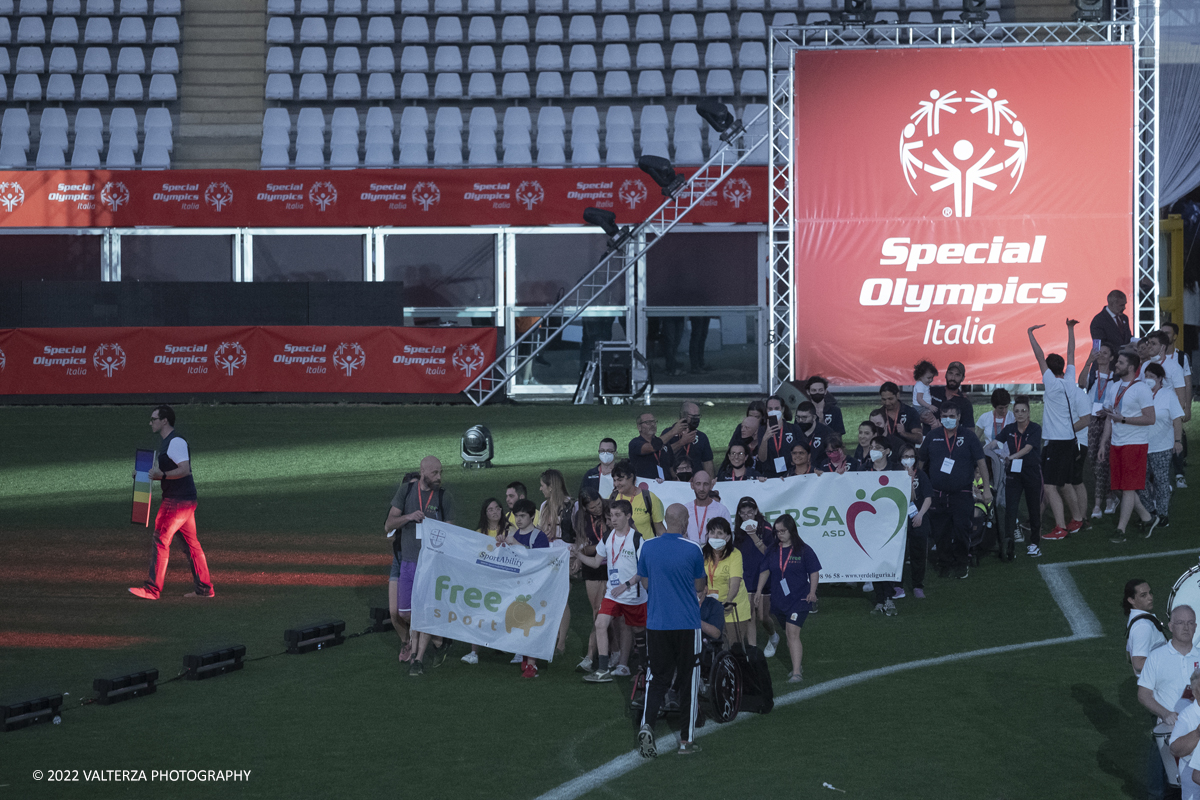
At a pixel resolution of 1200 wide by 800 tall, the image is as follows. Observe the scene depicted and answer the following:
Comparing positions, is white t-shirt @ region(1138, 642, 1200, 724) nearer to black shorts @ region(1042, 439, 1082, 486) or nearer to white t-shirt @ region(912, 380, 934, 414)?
black shorts @ region(1042, 439, 1082, 486)

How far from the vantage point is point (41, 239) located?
32969 millimetres

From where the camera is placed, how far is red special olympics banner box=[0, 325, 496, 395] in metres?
28.5

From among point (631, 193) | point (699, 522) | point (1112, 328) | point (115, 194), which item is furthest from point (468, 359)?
point (699, 522)

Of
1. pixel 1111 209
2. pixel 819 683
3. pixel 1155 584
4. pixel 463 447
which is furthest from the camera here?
pixel 1111 209

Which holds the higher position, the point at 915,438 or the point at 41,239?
the point at 41,239

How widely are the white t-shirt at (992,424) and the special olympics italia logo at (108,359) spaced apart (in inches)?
730

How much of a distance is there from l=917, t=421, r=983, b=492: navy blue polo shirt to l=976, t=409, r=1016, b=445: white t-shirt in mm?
1188

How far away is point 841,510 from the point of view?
14.8 meters

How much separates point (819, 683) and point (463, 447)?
11517 mm

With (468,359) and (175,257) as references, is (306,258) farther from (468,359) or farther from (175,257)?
(468,359)

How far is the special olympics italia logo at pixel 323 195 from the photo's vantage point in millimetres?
31031

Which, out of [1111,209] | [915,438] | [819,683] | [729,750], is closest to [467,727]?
[729,750]

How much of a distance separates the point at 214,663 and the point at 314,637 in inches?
47.8

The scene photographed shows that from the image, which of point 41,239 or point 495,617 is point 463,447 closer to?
point 495,617
